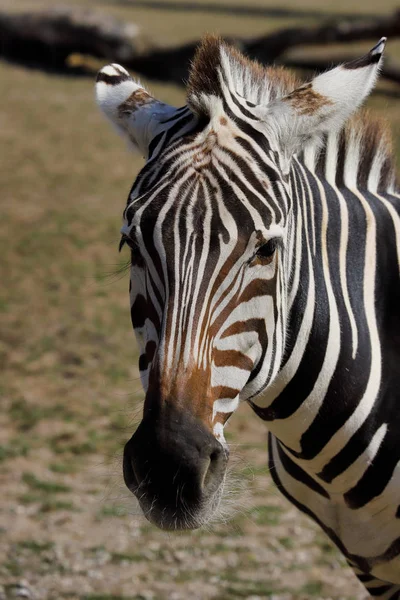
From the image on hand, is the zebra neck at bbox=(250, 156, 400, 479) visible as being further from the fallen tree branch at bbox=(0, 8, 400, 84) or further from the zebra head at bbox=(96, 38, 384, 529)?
the fallen tree branch at bbox=(0, 8, 400, 84)

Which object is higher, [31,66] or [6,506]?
[31,66]

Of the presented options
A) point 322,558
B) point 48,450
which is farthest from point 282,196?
point 48,450

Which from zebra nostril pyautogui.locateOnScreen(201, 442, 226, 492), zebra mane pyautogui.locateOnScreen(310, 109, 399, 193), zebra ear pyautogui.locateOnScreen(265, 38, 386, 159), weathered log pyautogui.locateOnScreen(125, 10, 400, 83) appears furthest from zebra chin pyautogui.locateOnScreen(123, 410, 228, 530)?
weathered log pyautogui.locateOnScreen(125, 10, 400, 83)

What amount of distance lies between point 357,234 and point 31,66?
1832 centimetres

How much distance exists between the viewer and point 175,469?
2264mm

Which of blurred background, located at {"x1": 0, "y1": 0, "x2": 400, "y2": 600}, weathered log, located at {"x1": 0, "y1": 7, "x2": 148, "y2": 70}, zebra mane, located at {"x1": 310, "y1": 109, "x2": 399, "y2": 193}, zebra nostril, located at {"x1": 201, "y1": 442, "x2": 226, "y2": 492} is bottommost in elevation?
blurred background, located at {"x1": 0, "y1": 0, "x2": 400, "y2": 600}

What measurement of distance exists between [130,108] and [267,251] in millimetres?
882

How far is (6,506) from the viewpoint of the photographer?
5883mm

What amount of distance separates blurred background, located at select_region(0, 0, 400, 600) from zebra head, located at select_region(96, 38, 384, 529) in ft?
1.16

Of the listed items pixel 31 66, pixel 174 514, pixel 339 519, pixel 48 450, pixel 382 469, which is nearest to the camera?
pixel 174 514

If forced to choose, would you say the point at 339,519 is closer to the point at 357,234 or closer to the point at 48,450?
the point at 357,234

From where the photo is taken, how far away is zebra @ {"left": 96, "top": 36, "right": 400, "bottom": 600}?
2352 mm

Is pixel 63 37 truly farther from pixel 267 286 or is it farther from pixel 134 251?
pixel 267 286

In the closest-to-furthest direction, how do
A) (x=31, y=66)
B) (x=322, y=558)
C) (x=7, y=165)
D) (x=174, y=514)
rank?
(x=174, y=514), (x=322, y=558), (x=7, y=165), (x=31, y=66)
